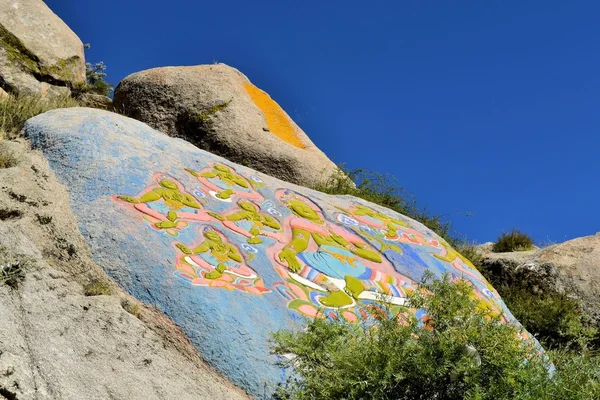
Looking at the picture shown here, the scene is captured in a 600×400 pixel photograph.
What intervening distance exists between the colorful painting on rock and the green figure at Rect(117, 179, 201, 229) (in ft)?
0.04

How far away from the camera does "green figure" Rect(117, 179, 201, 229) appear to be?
7098mm

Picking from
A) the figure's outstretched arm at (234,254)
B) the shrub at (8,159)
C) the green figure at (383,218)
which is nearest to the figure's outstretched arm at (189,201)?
the figure's outstretched arm at (234,254)

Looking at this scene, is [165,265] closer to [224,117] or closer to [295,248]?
[295,248]

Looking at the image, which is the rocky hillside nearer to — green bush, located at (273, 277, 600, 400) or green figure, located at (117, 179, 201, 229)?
green figure, located at (117, 179, 201, 229)

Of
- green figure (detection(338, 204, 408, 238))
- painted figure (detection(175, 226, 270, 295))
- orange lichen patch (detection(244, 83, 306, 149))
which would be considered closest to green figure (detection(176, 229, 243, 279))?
painted figure (detection(175, 226, 270, 295))

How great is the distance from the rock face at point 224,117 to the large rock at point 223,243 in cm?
310

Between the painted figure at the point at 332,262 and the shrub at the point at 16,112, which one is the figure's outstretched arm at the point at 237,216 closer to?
the painted figure at the point at 332,262

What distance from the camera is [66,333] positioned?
16.5 feet

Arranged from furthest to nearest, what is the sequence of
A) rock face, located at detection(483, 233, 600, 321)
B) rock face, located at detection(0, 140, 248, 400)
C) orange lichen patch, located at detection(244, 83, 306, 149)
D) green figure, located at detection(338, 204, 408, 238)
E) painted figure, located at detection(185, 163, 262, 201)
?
1. orange lichen patch, located at detection(244, 83, 306, 149)
2. rock face, located at detection(483, 233, 600, 321)
3. green figure, located at detection(338, 204, 408, 238)
4. painted figure, located at detection(185, 163, 262, 201)
5. rock face, located at detection(0, 140, 248, 400)

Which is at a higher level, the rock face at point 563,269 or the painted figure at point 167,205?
the rock face at point 563,269

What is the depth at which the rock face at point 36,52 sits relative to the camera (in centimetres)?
1298

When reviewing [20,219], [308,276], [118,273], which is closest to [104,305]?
[118,273]

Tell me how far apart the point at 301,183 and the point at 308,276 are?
528 cm

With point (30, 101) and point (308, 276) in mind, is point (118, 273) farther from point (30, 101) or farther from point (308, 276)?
point (30, 101)
